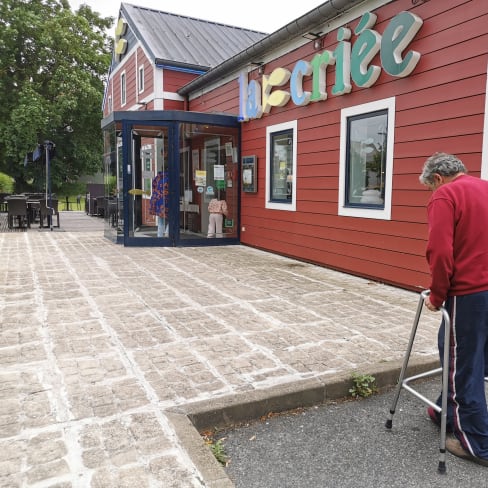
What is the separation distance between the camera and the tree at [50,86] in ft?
84.3

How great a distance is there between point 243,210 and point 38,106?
1932 centimetres

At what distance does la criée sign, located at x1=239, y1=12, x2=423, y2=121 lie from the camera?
6016mm

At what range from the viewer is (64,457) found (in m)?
2.38

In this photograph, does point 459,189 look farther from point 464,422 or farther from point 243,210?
point 243,210

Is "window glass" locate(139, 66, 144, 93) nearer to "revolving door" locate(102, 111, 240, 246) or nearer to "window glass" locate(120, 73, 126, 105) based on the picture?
"window glass" locate(120, 73, 126, 105)

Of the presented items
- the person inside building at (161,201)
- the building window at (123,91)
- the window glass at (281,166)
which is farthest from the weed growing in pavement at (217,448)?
the building window at (123,91)

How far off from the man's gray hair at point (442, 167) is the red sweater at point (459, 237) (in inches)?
3.4

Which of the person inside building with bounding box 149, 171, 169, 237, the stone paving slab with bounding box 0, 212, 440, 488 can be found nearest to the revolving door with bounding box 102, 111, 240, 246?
the person inside building with bounding box 149, 171, 169, 237

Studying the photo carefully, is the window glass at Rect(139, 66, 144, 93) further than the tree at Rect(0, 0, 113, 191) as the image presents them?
No

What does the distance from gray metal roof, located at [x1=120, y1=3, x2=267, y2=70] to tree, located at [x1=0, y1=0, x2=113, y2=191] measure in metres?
11.7

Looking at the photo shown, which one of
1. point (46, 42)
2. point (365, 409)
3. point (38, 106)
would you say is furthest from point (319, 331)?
point (46, 42)

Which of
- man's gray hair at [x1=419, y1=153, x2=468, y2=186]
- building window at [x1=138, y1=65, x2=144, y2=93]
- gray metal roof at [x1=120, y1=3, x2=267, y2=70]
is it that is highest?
gray metal roof at [x1=120, y1=3, x2=267, y2=70]

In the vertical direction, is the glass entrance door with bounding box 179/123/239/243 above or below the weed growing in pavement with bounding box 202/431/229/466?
above

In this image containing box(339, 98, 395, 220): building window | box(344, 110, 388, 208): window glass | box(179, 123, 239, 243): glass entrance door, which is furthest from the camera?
box(179, 123, 239, 243): glass entrance door
